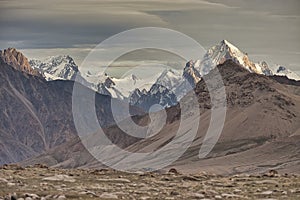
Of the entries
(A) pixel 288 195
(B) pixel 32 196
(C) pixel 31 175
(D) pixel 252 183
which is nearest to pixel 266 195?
(A) pixel 288 195

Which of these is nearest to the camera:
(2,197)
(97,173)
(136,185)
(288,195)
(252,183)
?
(2,197)

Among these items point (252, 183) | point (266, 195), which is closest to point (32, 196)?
point (266, 195)

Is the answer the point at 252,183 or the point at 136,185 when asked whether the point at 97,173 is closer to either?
the point at 136,185

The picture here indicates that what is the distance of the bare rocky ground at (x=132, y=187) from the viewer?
42.6 metres

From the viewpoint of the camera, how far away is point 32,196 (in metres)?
39.1

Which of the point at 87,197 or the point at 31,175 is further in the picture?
the point at 31,175

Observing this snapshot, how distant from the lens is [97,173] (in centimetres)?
6281

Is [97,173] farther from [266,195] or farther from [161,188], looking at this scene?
[266,195]

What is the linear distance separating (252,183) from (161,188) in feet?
34.1

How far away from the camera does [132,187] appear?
1971 inches

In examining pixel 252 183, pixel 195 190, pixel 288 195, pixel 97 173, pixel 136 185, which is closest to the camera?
pixel 288 195

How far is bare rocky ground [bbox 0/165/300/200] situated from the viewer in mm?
42625

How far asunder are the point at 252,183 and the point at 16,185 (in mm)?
21384

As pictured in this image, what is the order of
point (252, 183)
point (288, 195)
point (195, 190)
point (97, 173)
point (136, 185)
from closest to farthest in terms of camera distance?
point (288, 195) < point (195, 190) < point (136, 185) < point (252, 183) < point (97, 173)
